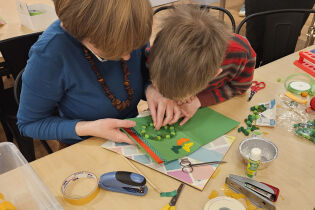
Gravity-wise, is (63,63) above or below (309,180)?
above

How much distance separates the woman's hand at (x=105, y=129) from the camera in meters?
0.90

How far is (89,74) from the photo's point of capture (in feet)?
3.04

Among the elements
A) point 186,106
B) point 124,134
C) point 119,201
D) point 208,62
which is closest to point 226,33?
point 208,62

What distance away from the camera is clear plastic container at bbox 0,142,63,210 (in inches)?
27.4

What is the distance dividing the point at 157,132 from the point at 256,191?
0.37 metres

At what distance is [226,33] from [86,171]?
0.60 meters

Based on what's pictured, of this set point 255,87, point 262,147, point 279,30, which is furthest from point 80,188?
point 279,30

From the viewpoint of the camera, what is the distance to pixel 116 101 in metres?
1.03

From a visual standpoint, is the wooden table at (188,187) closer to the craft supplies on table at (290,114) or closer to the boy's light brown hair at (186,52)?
the craft supplies on table at (290,114)

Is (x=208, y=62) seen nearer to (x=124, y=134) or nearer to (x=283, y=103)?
(x=124, y=134)

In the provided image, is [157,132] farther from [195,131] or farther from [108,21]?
[108,21]

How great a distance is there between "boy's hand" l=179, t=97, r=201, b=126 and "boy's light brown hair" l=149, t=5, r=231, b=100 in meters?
0.20

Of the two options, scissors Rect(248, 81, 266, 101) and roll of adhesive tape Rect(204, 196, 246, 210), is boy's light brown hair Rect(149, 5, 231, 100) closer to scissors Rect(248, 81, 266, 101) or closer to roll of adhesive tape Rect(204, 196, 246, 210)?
roll of adhesive tape Rect(204, 196, 246, 210)

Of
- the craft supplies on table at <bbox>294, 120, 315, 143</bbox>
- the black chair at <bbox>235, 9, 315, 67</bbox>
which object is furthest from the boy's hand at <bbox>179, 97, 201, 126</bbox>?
the black chair at <bbox>235, 9, 315, 67</bbox>
